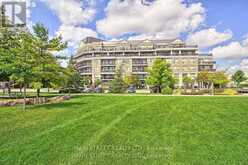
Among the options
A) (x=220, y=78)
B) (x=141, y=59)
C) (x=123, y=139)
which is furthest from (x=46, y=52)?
(x=141, y=59)

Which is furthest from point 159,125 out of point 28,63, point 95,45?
point 95,45

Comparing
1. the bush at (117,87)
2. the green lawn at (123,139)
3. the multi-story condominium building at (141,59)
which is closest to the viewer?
the green lawn at (123,139)

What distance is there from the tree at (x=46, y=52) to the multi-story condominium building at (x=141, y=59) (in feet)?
211

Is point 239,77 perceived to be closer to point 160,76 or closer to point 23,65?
point 160,76

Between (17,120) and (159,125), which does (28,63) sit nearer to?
(17,120)

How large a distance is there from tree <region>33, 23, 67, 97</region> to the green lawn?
7.79m

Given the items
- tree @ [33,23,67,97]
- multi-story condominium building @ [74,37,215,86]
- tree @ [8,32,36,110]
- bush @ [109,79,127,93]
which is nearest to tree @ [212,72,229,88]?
bush @ [109,79,127,93]

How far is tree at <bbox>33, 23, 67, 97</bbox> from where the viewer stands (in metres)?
20.2

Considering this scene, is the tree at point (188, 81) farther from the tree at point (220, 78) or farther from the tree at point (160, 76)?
the tree at point (160, 76)

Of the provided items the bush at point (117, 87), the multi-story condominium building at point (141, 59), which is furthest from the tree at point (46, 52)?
the multi-story condominium building at point (141, 59)

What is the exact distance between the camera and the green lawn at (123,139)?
7.15 metres

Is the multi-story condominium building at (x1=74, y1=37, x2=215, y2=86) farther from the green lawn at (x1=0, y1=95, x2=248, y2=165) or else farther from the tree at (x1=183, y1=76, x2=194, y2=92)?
the green lawn at (x1=0, y1=95, x2=248, y2=165)

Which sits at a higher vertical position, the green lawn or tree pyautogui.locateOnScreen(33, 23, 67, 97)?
tree pyautogui.locateOnScreen(33, 23, 67, 97)

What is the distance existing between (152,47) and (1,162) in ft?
288
